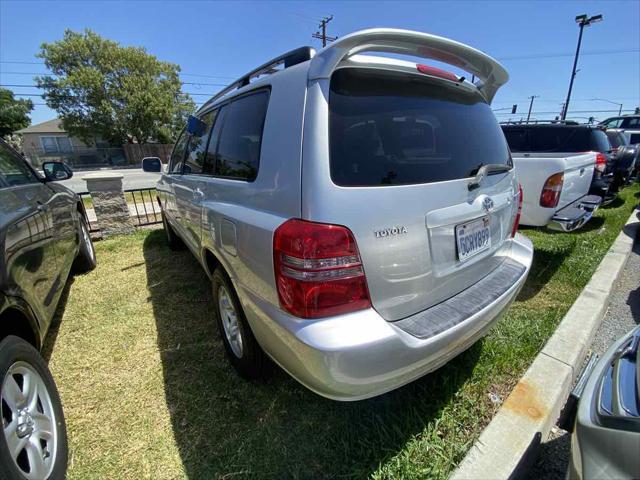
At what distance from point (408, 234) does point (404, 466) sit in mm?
1182

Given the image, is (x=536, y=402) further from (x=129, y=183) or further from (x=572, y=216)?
(x=129, y=183)

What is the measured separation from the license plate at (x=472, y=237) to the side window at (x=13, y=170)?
3.33 meters

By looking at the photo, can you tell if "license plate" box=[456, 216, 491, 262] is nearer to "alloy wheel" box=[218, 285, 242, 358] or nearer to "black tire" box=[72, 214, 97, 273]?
"alloy wheel" box=[218, 285, 242, 358]

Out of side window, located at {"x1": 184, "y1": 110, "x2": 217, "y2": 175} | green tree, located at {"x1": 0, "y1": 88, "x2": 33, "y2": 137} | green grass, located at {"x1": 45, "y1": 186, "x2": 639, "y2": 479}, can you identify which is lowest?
green grass, located at {"x1": 45, "y1": 186, "x2": 639, "y2": 479}

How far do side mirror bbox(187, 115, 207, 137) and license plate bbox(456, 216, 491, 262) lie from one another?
7.37 ft

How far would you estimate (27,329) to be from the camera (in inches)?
73.1

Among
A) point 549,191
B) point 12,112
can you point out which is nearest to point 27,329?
point 549,191

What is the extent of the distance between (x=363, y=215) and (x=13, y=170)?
338 cm

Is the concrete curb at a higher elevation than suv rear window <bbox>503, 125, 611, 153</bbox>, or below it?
below

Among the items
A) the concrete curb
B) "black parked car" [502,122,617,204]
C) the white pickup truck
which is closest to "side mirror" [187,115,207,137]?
the concrete curb

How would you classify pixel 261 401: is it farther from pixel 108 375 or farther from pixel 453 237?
pixel 453 237

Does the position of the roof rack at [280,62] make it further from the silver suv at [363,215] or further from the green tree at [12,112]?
the green tree at [12,112]

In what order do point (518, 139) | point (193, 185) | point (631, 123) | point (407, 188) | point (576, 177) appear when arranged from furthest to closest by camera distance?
point (631, 123), point (518, 139), point (576, 177), point (193, 185), point (407, 188)

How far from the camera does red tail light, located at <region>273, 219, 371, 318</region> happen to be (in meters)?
1.31
